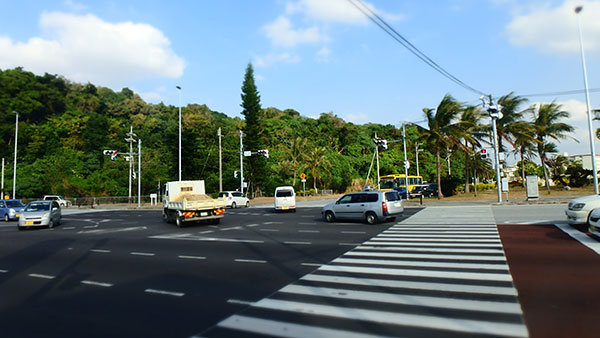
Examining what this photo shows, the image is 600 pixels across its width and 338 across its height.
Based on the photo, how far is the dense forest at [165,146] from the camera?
5750 cm

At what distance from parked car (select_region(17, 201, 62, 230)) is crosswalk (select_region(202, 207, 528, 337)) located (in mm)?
18488

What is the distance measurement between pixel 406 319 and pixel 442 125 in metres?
33.9

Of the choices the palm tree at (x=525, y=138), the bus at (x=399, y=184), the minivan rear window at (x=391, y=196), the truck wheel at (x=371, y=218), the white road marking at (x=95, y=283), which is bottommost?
Answer: the white road marking at (x=95, y=283)

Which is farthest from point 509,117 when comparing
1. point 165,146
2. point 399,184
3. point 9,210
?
point 165,146

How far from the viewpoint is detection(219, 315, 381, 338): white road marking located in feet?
14.6

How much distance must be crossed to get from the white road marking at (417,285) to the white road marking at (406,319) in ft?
4.68

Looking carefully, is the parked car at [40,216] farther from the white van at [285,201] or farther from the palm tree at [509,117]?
the palm tree at [509,117]

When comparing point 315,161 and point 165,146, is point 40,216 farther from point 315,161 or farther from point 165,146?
point 165,146

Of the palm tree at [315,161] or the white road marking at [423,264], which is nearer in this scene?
the white road marking at [423,264]

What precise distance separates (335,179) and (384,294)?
190 feet

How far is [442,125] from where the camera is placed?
117 feet

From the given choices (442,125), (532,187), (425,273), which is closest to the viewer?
(425,273)

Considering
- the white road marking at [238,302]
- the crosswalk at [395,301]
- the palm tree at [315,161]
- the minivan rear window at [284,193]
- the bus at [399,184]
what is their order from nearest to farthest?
the crosswalk at [395,301] < the white road marking at [238,302] < the minivan rear window at [284,193] < the bus at [399,184] < the palm tree at [315,161]

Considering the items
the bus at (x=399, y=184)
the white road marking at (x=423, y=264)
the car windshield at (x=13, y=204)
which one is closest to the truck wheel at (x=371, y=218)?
the white road marking at (x=423, y=264)
